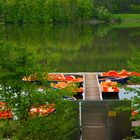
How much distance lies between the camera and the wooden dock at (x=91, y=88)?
84.8 ft

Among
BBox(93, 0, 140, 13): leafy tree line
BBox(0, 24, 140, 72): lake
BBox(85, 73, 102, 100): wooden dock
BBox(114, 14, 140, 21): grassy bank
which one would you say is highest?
BBox(93, 0, 140, 13): leafy tree line

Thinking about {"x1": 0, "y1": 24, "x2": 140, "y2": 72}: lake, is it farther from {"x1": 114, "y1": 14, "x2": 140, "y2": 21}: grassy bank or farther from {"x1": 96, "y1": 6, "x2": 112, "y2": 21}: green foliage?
{"x1": 114, "y1": 14, "x2": 140, "y2": 21}: grassy bank

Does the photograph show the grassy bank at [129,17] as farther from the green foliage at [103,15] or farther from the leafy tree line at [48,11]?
the leafy tree line at [48,11]

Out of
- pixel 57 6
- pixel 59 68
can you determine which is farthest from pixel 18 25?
pixel 59 68

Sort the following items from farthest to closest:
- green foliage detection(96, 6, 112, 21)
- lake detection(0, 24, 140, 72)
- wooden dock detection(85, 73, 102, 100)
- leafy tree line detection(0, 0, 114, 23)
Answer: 1. green foliage detection(96, 6, 112, 21)
2. leafy tree line detection(0, 0, 114, 23)
3. lake detection(0, 24, 140, 72)
4. wooden dock detection(85, 73, 102, 100)

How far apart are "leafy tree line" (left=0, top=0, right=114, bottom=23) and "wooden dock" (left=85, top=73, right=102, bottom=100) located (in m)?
70.7

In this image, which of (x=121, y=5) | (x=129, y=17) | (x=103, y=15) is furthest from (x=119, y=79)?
(x=121, y=5)

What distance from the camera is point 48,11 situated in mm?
104000

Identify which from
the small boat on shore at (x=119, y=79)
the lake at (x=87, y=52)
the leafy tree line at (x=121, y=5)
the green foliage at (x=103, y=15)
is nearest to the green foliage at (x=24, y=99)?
the lake at (x=87, y=52)

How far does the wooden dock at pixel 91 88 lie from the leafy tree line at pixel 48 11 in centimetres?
7070

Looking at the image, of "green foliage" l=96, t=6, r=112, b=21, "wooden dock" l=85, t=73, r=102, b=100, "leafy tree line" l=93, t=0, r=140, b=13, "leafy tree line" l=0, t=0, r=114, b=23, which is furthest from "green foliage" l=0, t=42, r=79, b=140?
"leafy tree line" l=93, t=0, r=140, b=13

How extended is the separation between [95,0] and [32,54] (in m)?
106

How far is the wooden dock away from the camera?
25856mm

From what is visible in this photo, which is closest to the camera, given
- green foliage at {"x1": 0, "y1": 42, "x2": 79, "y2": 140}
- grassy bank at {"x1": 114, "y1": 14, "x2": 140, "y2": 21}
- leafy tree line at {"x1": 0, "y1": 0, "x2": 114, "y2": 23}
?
green foliage at {"x1": 0, "y1": 42, "x2": 79, "y2": 140}
